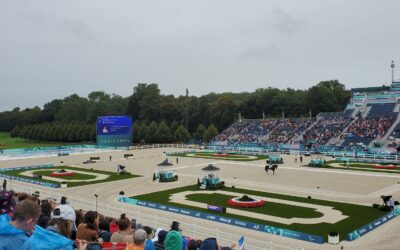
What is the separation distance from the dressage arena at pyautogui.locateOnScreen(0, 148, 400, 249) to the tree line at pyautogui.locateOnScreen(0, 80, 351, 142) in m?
51.5

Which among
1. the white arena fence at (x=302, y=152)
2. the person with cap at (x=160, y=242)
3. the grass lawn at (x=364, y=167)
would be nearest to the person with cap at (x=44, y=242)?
the person with cap at (x=160, y=242)

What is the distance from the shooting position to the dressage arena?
2139cm

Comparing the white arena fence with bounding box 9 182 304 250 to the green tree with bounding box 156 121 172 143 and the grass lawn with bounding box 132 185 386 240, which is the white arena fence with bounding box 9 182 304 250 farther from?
the green tree with bounding box 156 121 172 143

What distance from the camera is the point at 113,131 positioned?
75.2 m

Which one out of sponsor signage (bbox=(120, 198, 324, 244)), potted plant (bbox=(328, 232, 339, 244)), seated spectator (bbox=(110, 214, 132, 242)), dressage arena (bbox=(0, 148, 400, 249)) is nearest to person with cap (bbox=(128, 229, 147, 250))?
seated spectator (bbox=(110, 214, 132, 242))

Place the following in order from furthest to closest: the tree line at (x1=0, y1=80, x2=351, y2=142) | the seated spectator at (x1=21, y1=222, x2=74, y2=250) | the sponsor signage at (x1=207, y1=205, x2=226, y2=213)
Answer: the tree line at (x1=0, y1=80, x2=351, y2=142) → the sponsor signage at (x1=207, y1=205, x2=226, y2=213) → the seated spectator at (x1=21, y1=222, x2=74, y2=250)

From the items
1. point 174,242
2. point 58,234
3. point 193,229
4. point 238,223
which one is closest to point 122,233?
point 174,242

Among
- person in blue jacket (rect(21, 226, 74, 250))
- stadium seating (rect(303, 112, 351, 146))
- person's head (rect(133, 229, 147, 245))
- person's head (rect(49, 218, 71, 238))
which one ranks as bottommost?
person's head (rect(49, 218, 71, 238))

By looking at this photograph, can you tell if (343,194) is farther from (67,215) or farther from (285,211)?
(67,215)

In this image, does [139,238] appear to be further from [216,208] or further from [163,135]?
[163,135]

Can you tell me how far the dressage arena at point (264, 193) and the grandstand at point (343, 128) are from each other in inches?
728

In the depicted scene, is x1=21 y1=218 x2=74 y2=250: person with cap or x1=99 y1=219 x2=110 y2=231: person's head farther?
x1=99 y1=219 x2=110 y2=231: person's head

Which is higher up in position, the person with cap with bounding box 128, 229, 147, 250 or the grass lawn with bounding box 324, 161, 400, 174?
the person with cap with bounding box 128, 229, 147, 250

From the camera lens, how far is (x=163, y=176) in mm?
40312
